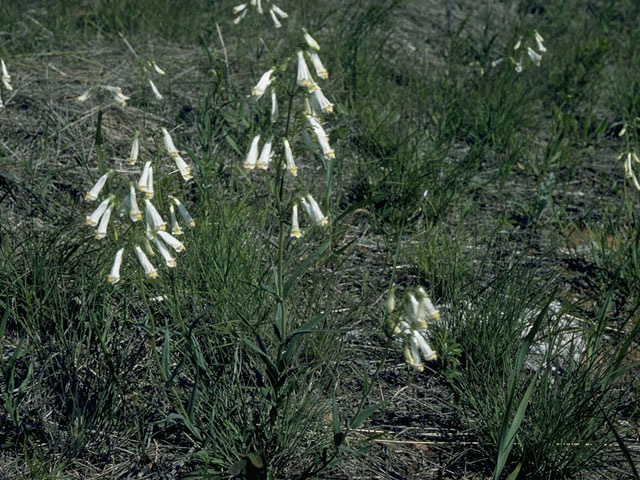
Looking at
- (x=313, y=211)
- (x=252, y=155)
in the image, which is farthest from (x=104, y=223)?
(x=313, y=211)

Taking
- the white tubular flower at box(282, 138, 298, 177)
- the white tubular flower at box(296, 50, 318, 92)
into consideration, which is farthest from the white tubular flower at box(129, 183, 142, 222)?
the white tubular flower at box(296, 50, 318, 92)

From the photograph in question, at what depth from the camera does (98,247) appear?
2887 mm

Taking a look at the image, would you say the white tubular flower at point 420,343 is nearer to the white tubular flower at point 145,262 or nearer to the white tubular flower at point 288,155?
the white tubular flower at point 288,155

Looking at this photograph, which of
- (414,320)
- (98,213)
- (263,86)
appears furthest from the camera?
(263,86)

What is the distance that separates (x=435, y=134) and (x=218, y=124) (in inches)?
55.9

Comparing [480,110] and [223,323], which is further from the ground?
[480,110]

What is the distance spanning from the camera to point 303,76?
2070 mm

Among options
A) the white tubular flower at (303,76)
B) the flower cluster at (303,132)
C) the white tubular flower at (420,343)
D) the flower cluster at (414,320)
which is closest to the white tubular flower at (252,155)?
the flower cluster at (303,132)

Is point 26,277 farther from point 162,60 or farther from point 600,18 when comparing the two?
point 600,18

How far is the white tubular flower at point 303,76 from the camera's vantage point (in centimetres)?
206

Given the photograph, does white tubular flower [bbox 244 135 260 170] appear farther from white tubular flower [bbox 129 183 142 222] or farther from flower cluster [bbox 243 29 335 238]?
white tubular flower [bbox 129 183 142 222]

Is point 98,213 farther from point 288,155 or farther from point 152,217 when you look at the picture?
point 288,155

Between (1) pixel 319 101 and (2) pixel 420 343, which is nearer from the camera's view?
(2) pixel 420 343

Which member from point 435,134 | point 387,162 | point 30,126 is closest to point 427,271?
point 387,162
